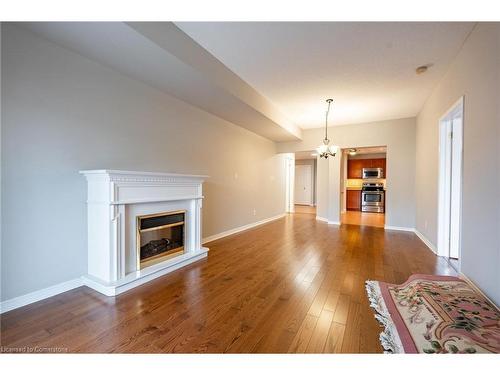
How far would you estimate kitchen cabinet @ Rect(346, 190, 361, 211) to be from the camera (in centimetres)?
938

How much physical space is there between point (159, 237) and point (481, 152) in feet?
12.0

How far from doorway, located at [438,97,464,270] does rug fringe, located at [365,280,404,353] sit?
1.85m

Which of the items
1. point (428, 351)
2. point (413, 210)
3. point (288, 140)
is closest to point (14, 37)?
point (428, 351)

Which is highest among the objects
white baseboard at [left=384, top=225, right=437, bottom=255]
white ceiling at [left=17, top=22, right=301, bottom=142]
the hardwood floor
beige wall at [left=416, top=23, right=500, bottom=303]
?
white ceiling at [left=17, top=22, right=301, bottom=142]

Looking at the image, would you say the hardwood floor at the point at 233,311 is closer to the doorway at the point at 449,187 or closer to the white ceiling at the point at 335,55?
the doorway at the point at 449,187

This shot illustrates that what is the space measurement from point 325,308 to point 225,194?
3.11 m

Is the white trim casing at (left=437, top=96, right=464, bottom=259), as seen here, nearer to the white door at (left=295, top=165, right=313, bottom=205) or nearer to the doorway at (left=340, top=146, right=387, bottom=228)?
the doorway at (left=340, top=146, right=387, bottom=228)

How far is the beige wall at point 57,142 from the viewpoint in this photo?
190cm

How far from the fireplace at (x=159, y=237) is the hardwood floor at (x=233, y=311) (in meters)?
0.30

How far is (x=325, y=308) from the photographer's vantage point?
76.9 inches

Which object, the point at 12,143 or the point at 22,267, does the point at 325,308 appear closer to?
the point at 22,267

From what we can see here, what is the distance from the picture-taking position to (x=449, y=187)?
3.32m

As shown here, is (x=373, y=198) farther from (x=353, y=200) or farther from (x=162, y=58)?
(x=162, y=58)

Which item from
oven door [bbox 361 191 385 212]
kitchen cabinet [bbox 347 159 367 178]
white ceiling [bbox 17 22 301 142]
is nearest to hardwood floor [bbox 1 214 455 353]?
white ceiling [bbox 17 22 301 142]
